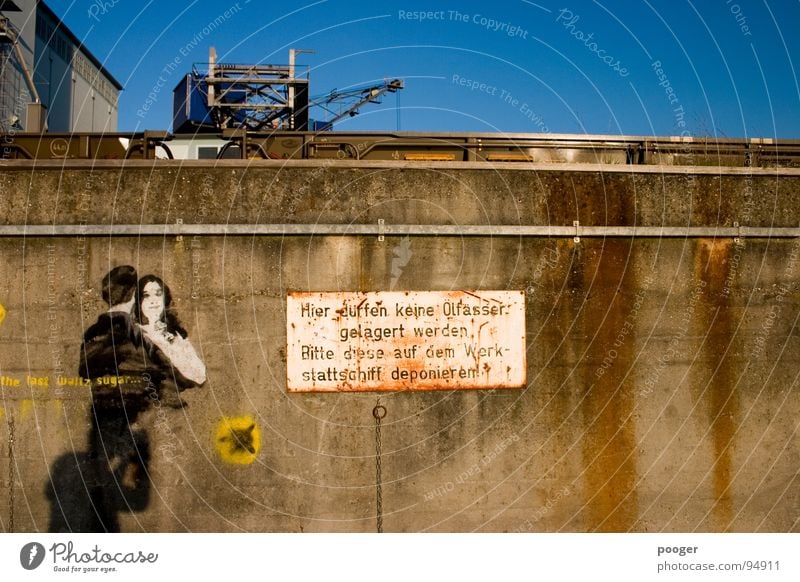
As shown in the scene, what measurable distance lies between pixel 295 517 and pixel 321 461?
2.84 feet

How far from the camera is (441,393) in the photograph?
31.1 ft

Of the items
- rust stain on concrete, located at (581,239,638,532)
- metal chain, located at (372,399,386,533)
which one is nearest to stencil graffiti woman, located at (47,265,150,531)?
metal chain, located at (372,399,386,533)

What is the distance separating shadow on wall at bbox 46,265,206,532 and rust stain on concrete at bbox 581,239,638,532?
18.2 ft

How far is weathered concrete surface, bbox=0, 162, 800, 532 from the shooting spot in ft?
30.5

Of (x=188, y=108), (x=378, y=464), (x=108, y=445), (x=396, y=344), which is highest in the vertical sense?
(x=188, y=108)

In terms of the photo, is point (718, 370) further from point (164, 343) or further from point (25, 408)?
point (25, 408)

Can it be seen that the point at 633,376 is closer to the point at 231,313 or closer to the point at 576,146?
the point at 576,146

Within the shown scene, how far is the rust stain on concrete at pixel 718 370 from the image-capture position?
9.69 metres

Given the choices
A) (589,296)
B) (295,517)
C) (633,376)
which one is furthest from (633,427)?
(295,517)

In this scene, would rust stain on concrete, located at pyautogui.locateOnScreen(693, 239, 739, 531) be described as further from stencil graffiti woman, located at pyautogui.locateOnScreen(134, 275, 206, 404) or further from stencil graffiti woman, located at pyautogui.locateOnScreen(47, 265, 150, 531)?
stencil graffiti woman, located at pyautogui.locateOnScreen(47, 265, 150, 531)

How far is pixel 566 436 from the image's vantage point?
376 inches

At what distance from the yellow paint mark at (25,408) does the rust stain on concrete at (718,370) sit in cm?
944

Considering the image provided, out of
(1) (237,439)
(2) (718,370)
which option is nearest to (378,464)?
(1) (237,439)

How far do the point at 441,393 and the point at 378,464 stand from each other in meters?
1.33
